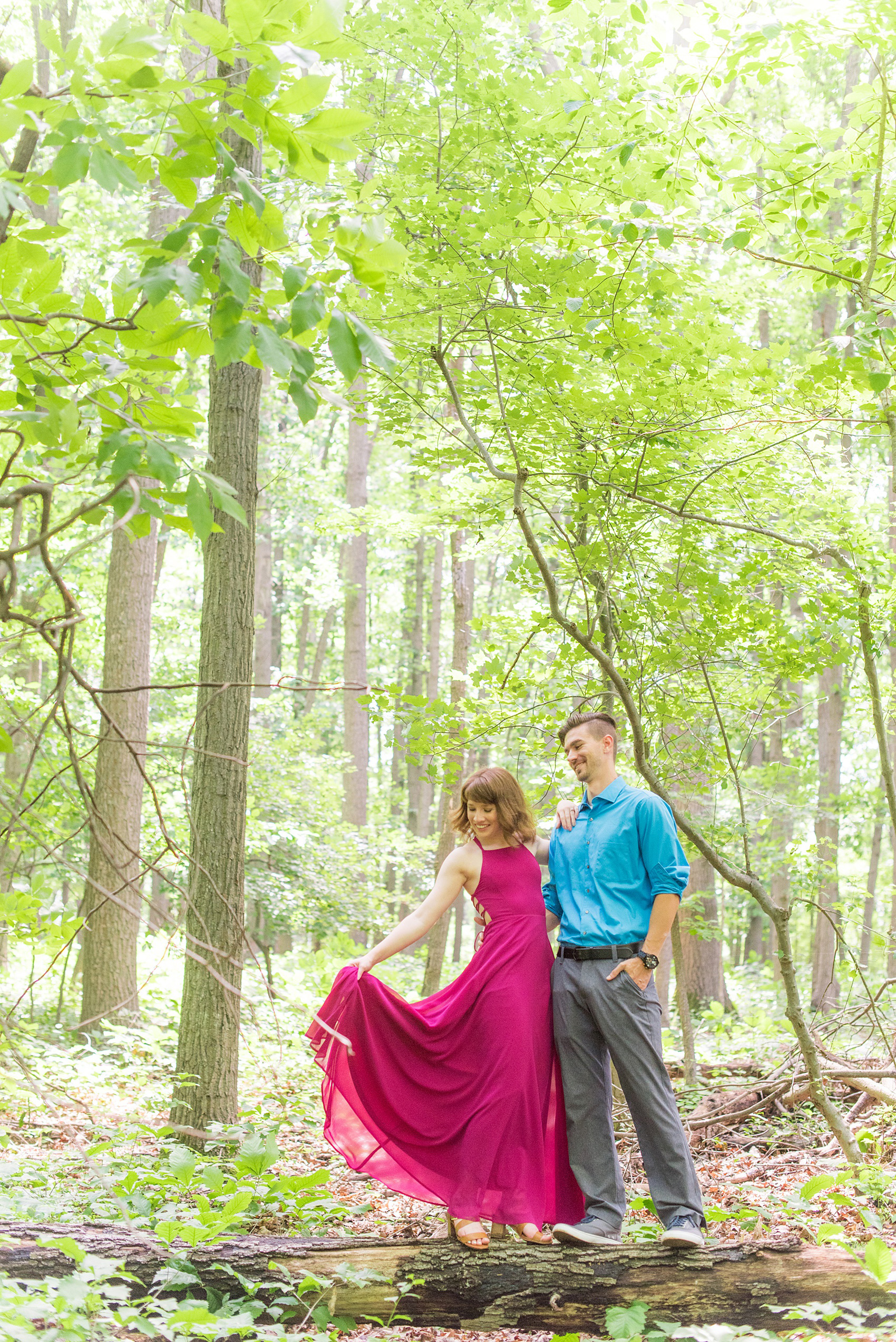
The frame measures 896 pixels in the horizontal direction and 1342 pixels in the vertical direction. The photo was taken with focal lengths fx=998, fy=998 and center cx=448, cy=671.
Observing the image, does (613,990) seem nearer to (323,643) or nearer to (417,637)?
(417,637)

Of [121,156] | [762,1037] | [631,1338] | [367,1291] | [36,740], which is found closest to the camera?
[36,740]

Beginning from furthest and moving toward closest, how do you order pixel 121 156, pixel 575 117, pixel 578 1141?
pixel 575 117, pixel 578 1141, pixel 121 156

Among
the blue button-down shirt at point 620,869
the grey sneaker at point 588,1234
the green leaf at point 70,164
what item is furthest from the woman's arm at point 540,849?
the green leaf at point 70,164

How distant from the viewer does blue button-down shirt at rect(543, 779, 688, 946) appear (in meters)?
3.82

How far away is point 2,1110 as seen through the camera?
5.89 m

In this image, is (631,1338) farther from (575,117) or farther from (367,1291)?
(575,117)

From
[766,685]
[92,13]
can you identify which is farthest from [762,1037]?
[92,13]

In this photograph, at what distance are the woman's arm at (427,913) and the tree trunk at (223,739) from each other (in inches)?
50.3

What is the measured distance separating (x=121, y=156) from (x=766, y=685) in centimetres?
469

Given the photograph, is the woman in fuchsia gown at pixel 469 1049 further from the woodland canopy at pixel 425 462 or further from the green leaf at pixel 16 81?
the green leaf at pixel 16 81

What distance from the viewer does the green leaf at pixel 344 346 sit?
6.89 ft

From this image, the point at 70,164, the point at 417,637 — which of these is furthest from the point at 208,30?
the point at 417,637

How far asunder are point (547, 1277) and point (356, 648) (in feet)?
40.3

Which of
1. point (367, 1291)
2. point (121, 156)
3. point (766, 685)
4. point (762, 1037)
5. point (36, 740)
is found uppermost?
point (121, 156)
